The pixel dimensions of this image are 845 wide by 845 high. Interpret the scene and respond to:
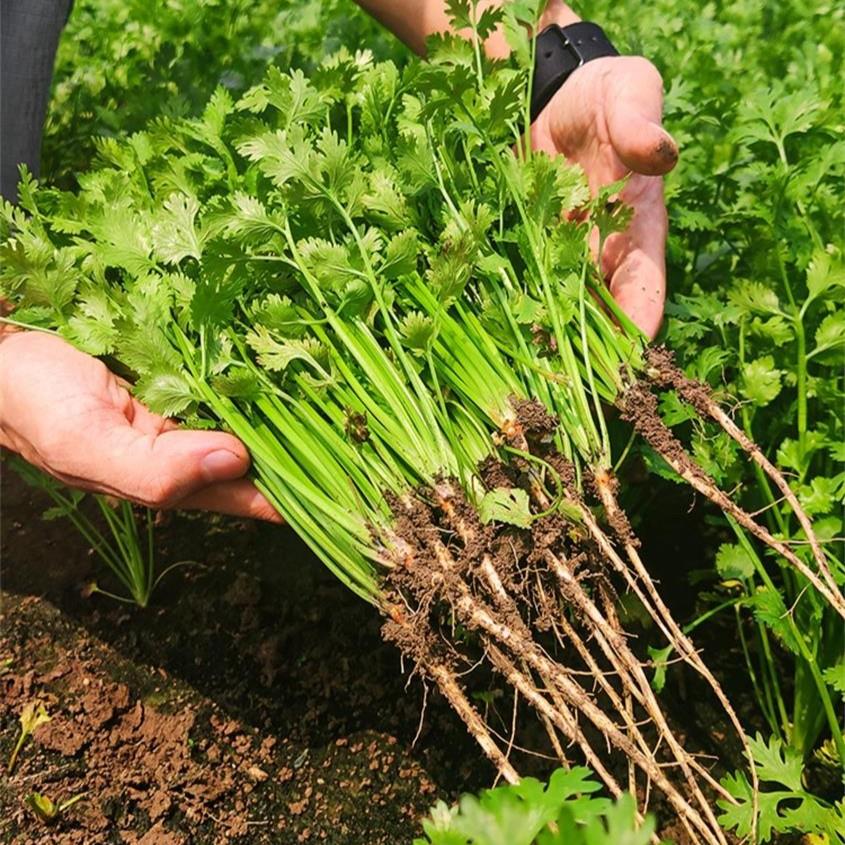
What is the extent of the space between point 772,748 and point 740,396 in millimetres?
837

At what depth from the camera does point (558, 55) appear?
2.28m

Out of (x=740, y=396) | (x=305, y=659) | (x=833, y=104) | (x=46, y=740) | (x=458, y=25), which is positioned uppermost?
(x=833, y=104)

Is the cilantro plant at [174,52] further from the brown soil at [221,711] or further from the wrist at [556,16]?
the brown soil at [221,711]

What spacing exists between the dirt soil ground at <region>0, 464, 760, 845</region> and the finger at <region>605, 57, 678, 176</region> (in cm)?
110

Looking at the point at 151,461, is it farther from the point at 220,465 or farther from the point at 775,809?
the point at 775,809

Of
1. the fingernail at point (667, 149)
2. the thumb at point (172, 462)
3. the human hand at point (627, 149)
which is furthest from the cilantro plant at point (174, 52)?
the thumb at point (172, 462)

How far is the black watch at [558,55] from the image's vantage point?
227cm

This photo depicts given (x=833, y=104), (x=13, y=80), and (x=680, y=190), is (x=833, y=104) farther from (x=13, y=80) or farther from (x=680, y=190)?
(x=13, y=80)

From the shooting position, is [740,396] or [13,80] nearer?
[740,396]

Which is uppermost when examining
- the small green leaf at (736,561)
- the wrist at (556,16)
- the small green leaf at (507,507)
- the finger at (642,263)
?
the wrist at (556,16)

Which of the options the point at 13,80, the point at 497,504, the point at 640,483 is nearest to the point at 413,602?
the point at 497,504

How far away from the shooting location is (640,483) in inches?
95.6

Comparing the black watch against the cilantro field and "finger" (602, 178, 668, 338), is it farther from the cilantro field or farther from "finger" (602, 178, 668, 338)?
"finger" (602, 178, 668, 338)

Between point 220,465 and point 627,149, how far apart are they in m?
1.11
